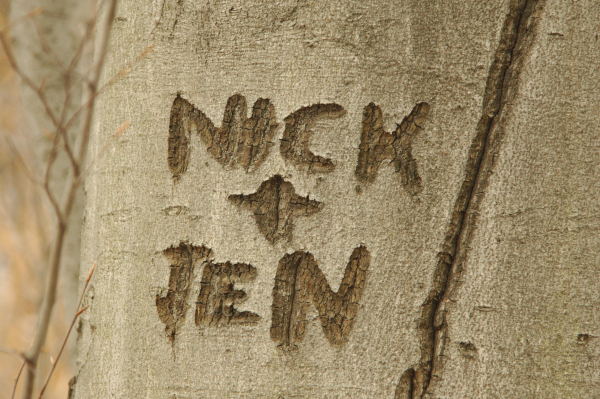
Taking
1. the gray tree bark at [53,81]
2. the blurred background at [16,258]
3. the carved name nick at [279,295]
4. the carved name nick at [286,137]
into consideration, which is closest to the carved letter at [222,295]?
the carved name nick at [279,295]

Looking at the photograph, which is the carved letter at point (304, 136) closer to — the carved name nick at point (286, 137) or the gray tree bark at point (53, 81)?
the carved name nick at point (286, 137)

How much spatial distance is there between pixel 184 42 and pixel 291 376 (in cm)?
41

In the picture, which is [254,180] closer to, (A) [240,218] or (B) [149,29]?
(A) [240,218]

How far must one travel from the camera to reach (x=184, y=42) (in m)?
0.59

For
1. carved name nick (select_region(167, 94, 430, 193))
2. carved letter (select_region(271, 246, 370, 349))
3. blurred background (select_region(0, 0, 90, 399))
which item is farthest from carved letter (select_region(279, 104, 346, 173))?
blurred background (select_region(0, 0, 90, 399))

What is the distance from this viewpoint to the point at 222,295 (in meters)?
0.58

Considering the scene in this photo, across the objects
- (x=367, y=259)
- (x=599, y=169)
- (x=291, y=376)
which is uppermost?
(x=599, y=169)

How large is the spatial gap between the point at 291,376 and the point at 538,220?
0.32 m

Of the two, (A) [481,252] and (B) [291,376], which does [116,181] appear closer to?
(B) [291,376]

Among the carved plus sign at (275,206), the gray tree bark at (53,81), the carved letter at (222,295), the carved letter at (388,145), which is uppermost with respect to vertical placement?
the gray tree bark at (53,81)

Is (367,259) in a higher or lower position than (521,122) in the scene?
lower

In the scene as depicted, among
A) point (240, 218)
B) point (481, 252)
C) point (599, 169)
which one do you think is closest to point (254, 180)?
point (240, 218)

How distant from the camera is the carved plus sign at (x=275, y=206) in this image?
0.56 metres

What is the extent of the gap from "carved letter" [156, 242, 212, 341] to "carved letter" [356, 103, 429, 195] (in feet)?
0.71
